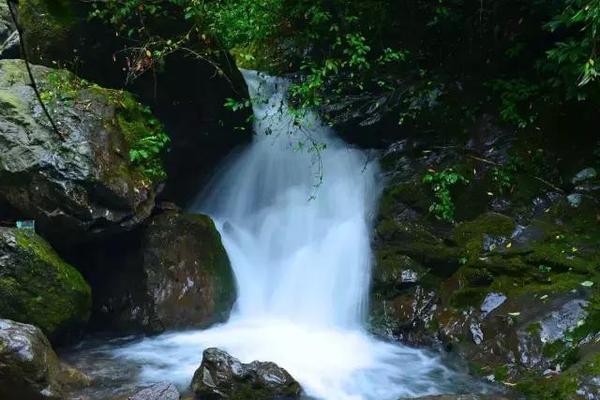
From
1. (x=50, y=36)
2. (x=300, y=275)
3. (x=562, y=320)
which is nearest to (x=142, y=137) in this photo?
(x=50, y=36)

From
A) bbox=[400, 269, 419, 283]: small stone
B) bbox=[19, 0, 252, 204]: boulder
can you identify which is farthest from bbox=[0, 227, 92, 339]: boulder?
bbox=[400, 269, 419, 283]: small stone

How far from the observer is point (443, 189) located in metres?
6.85

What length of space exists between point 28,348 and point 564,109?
6717mm

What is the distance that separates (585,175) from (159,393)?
537cm

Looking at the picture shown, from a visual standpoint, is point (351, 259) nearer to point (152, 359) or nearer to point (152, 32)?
point (152, 359)

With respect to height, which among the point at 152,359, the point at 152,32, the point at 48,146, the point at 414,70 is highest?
the point at 414,70

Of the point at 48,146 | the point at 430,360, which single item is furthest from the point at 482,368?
the point at 48,146

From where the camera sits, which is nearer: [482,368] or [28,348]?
[28,348]

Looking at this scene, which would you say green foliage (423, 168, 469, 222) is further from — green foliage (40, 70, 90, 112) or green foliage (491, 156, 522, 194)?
green foliage (40, 70, 90, 112)

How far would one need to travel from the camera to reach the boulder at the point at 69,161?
19.0ft

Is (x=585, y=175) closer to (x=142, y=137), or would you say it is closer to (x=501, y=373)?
(x=501, y=373)

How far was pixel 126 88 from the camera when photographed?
758 centimetres

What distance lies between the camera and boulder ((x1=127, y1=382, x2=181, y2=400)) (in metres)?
4.46

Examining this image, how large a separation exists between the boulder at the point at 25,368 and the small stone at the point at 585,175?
5.97 metres
